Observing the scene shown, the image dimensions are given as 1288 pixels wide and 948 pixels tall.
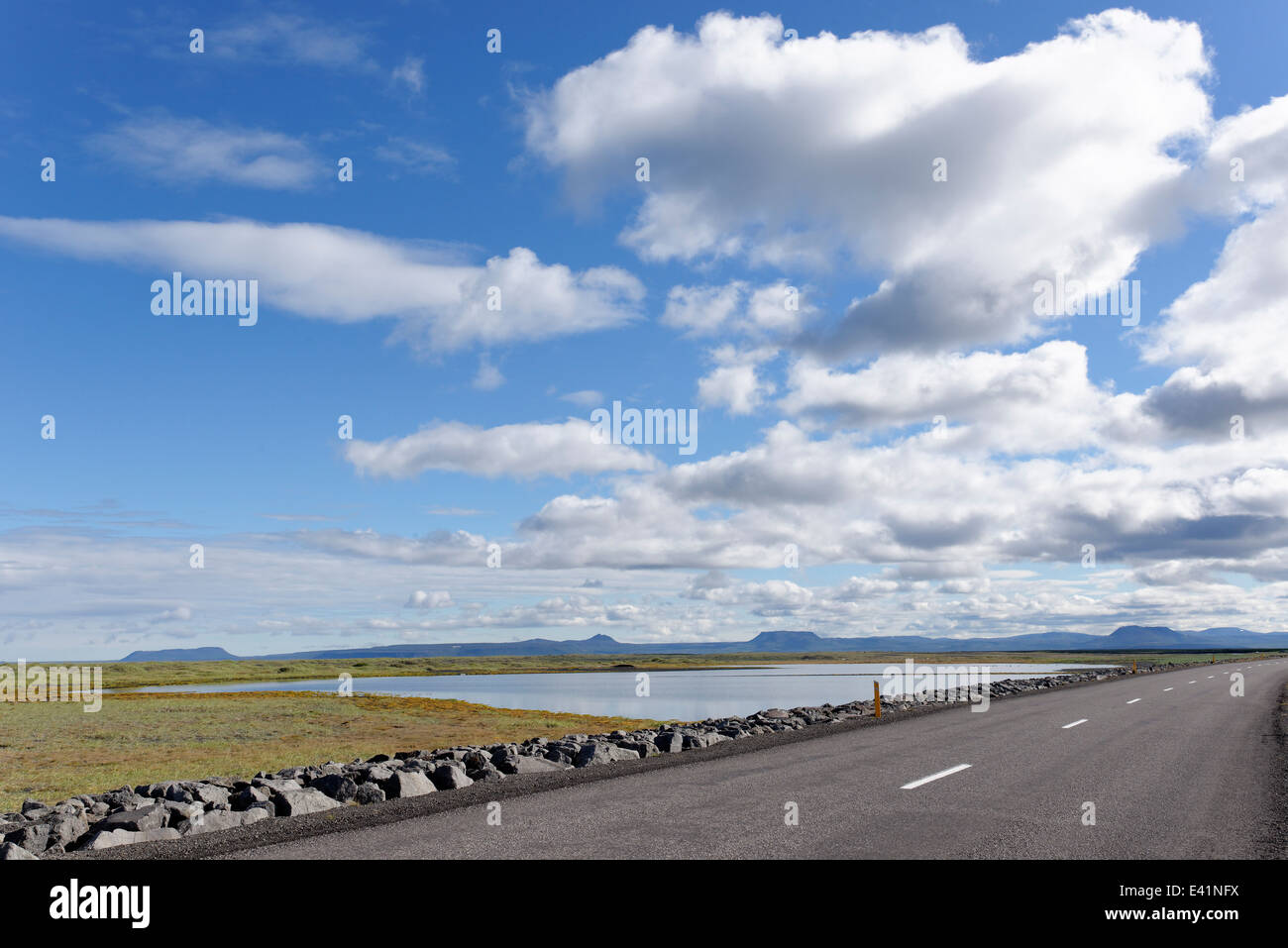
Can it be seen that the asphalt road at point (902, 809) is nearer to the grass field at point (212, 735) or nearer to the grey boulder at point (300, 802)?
the grey boulder at point (300, 802)

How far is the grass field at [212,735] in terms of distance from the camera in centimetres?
2072

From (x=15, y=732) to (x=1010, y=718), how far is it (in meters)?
33.7

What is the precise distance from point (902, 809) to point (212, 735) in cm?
2857

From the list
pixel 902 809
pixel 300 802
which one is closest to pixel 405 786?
pixel 300 802

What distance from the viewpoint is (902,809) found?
32.2ft

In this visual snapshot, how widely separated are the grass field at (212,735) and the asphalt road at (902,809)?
39.0 feet

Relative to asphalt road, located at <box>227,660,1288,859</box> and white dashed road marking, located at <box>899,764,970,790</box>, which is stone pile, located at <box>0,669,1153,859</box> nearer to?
asphalt road, located at <box>227,660,1288,859</box>

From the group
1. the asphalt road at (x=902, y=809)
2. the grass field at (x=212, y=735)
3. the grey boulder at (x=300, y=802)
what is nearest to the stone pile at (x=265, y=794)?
the grey boulder at (x=300, y=802)

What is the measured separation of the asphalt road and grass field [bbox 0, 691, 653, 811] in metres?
11.9

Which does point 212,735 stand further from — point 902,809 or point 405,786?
point 902,809

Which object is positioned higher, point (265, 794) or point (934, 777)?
point (265, 794)
